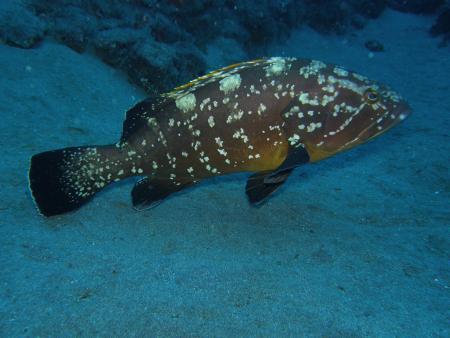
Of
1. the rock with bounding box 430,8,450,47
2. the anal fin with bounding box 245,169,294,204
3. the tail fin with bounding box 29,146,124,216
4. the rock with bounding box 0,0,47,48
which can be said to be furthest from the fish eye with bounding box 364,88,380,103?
the rock with bounding box 430,8,450,47

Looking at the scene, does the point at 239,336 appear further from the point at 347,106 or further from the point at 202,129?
the point at 347,106

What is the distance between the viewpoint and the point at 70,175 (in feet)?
13.0

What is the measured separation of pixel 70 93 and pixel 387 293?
6.69 meters

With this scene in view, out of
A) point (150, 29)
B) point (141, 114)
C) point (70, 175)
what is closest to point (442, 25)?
point (150, 29)

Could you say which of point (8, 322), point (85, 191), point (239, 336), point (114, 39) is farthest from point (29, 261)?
point (114, 39)

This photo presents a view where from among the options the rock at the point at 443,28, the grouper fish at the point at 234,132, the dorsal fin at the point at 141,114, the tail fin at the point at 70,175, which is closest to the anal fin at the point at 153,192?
the grouper fish at the point at 234,132

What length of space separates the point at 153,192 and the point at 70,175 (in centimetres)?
102

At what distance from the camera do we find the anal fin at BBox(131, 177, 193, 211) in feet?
13.2

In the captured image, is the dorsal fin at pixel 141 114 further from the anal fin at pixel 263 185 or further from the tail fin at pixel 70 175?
the anal fin at pixel 263 185

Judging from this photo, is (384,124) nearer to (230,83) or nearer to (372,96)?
(372,96)

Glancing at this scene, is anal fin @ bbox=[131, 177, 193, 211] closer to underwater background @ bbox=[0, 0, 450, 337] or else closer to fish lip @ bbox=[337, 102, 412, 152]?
underwater background @ bbox=[0, 0, 450, 337]

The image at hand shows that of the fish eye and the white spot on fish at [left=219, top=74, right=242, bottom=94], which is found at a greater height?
the white spot on fish at [left=219, top=74, right=242, bottom=94]

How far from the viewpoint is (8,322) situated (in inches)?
102

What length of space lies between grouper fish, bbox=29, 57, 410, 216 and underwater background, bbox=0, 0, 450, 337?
572mm
